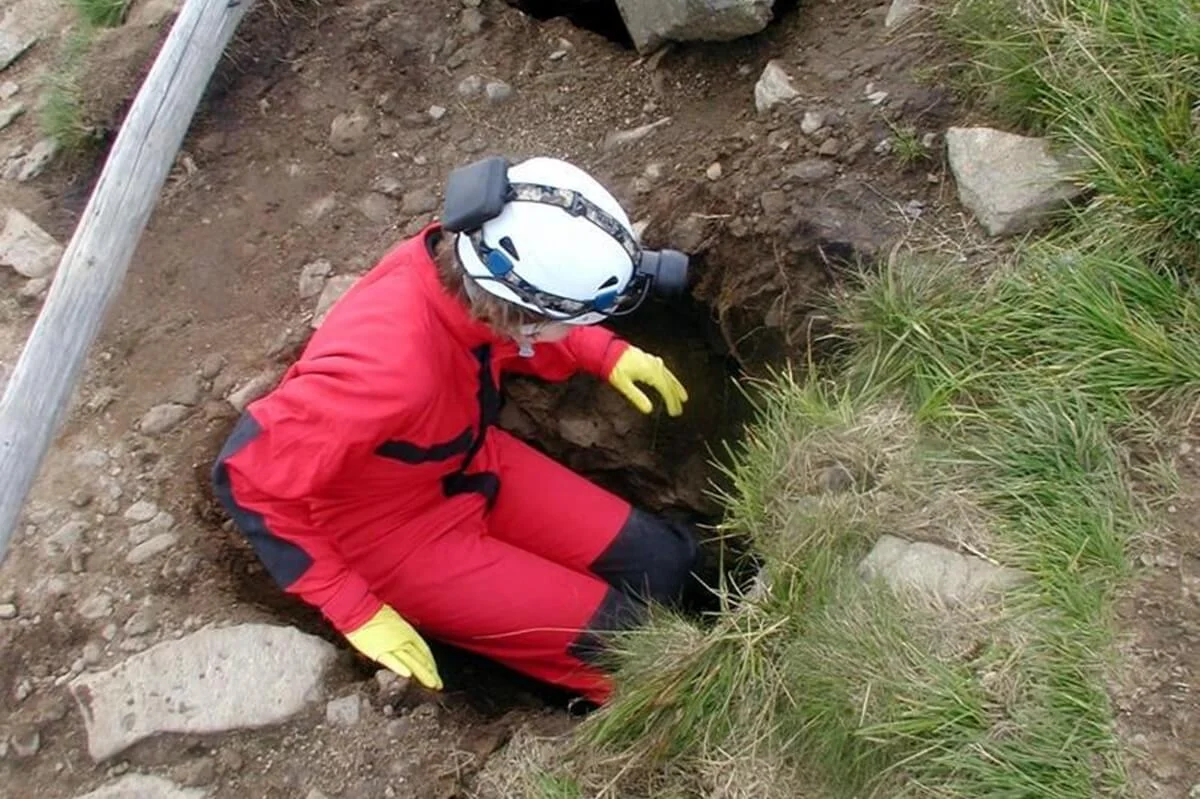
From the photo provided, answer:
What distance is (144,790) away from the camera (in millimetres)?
3025

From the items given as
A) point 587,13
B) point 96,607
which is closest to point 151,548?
point 96,607

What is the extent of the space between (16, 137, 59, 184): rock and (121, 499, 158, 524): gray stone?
133 centimetres

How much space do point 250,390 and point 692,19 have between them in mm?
1572

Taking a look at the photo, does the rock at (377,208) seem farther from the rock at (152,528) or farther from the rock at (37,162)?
the rock at (152,528)

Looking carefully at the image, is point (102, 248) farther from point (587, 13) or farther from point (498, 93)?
point (587, 13)

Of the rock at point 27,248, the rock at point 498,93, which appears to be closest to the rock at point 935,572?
the rock at point 498,93

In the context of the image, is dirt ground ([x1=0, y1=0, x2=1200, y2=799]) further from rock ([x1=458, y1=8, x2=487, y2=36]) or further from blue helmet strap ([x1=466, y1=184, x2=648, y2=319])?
blue helmet strap ([x1=466, y1=184, x2=648, y2=319])

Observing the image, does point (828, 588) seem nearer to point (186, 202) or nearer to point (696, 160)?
point (696, 160)

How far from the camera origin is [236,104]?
439cm

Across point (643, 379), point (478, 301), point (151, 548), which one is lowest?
point (643, 379)

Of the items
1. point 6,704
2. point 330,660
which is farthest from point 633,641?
point 6,704

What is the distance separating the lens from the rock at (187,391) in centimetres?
380

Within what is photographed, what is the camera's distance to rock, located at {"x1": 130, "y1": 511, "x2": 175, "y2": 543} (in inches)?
137

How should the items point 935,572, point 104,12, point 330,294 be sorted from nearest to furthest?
point 935,572 → point 330,294 → point 104,12
